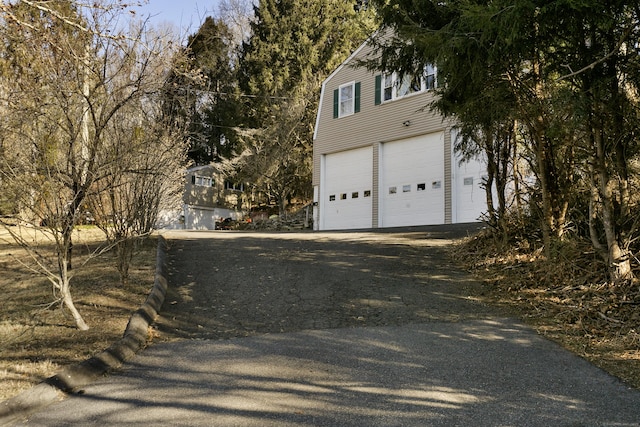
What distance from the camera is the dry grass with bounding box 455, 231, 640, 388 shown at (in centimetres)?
475

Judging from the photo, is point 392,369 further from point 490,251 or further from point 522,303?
point 490,251

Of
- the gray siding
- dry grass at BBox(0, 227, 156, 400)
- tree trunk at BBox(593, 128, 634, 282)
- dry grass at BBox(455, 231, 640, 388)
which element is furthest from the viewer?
the gray siding

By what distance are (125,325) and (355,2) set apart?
29480 mm

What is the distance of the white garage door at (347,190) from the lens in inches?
774

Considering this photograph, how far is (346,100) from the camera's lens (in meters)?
20.9

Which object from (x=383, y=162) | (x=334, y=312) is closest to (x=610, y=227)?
(x=334, y=312)

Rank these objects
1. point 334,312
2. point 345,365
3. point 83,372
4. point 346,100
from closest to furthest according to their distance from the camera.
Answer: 1. point 83,372
2. point 345,365
3. point 334,312
4. point 346,100

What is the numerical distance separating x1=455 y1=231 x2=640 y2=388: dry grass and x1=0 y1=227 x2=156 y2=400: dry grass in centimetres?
457

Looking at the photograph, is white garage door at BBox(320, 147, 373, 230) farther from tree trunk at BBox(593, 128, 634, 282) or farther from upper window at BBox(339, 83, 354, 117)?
tree trunk at BBox(593, 128, 634, 282)

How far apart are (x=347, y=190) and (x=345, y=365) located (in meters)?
16.3

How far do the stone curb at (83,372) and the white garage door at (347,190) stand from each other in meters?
13.9

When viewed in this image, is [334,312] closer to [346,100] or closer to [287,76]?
[346,100]

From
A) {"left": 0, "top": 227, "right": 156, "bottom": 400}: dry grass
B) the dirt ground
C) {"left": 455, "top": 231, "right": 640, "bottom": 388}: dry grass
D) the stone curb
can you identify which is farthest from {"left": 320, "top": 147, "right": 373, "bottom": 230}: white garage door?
the stone curb

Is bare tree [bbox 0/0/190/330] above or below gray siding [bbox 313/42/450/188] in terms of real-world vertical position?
below
